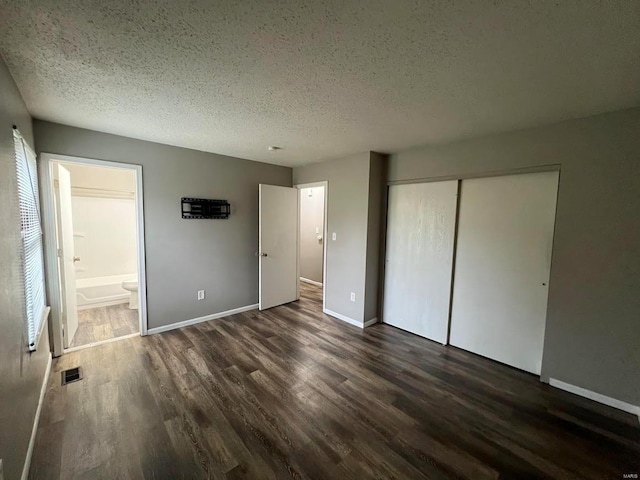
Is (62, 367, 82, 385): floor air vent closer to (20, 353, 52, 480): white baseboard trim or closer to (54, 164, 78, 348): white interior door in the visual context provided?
(20, 353, 52, 480): white baseboard trim

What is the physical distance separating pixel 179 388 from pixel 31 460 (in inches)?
34.0

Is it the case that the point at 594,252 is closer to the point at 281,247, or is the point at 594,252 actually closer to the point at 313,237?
the point at 281,247

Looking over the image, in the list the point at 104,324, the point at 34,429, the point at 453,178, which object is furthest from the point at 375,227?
the point at 104,324

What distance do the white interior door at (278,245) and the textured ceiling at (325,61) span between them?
1733 millimetres

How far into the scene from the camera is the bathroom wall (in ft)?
14.4

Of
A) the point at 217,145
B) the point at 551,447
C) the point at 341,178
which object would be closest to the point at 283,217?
the point at 341,178

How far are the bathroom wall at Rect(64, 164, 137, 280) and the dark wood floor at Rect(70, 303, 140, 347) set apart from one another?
0.85 m

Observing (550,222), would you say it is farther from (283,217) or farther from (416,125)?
(283,217)

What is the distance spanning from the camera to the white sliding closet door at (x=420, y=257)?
307cm

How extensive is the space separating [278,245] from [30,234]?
2707mm

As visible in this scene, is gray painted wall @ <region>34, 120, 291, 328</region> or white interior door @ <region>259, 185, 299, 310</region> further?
white interior door @ <region>259, 185, 299, 310</region>

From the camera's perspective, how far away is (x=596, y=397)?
217 centimetres

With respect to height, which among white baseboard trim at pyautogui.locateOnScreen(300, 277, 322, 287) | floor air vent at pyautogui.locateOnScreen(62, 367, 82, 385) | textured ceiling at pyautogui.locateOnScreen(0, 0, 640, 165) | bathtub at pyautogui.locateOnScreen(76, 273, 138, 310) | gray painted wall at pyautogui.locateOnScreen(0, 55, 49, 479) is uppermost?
textured ceiling at pyautogui.locateOnScreen(0, 0, 640, 165)

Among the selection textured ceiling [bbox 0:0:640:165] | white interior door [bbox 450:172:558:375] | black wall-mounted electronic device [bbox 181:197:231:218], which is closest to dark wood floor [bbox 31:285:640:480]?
white interior door [bbox 450:172:558:375]
